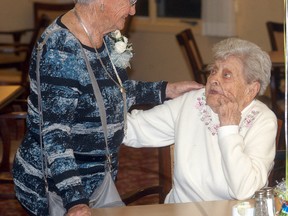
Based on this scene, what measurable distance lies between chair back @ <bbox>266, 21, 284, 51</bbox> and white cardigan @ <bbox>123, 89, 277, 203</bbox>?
397 centimetres

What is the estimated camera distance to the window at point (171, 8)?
28.3ft

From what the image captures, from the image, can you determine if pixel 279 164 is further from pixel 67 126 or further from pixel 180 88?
pixel 67 126

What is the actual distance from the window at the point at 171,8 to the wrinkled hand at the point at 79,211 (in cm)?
630

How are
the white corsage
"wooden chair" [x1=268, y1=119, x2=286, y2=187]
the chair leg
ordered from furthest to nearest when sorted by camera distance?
the chair leg
"wooden chair" [x1=268, y1=119, x2=286, y2=187]
the white corsage

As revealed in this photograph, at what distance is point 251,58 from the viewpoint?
2852 mm

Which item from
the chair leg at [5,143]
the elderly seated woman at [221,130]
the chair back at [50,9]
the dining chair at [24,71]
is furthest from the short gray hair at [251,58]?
the chair back at [50,9]

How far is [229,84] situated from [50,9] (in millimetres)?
6433

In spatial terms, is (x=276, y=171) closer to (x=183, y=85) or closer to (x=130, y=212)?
(x=183, y=85)

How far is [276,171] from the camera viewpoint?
3285 mm

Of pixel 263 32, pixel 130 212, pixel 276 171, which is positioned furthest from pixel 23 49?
pixel 130 212

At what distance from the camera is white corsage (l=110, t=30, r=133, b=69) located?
2.82 metres

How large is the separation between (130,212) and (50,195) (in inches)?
12.7

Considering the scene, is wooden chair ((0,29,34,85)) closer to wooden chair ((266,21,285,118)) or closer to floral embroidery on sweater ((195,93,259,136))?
wooden chair ((266,21,285,118))

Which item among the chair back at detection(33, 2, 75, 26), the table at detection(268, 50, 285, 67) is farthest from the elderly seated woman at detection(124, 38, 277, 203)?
the chair back at detection(33, 2, 75, 26)
